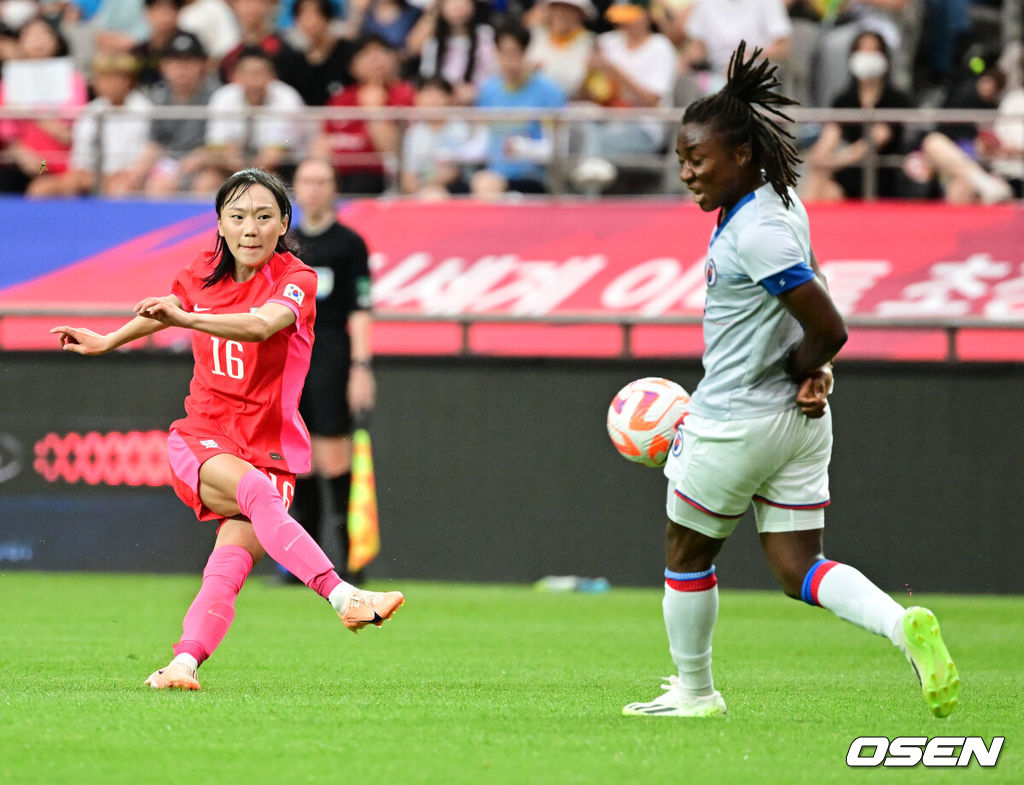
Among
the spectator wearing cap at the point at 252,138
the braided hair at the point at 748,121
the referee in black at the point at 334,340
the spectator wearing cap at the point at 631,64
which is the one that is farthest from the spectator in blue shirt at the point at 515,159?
the braided hair at the point at 748,121

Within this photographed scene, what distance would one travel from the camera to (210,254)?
6.64 metres

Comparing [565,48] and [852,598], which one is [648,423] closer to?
[852,598]

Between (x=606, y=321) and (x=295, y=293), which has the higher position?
(x=295, y=293)

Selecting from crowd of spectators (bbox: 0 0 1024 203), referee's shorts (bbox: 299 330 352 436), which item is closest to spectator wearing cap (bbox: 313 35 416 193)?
crowd of spectators (bbox: 0 0 1024 203)

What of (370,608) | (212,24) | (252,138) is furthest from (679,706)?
Answer: (212,24)

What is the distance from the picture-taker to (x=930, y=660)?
201 inches

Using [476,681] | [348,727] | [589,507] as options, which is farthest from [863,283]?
[348,727]

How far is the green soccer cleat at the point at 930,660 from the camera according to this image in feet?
16.6

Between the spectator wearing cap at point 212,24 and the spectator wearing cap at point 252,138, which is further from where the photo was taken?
the spectator wearing cap at point 212,24

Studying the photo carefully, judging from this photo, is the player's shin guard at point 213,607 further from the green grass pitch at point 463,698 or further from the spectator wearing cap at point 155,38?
the spectator wearing cap at point 155,38

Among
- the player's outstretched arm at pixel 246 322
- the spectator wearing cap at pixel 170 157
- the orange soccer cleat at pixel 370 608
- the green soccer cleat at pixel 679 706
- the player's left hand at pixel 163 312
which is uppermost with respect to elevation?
the player's left hand at pixel 163 312

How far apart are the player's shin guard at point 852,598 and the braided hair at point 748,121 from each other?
118 cm

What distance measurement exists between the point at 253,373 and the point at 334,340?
5204mm

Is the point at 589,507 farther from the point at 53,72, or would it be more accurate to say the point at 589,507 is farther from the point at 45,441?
the point at 53,72
